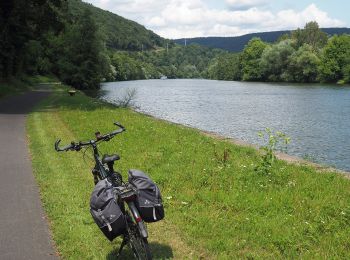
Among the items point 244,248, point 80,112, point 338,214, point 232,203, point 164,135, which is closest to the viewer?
point 244,248

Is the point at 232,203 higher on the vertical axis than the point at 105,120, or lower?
higher

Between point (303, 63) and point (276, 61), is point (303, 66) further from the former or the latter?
point (276, 61)

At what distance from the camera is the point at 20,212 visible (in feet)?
26.7

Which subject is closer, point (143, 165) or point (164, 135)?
point (143, 165)

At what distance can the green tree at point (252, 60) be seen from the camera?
4894 inches

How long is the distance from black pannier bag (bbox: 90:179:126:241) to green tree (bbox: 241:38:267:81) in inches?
4624

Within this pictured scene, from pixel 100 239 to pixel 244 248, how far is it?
2.26 m

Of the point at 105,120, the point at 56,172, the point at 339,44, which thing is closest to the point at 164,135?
the point at 105,120

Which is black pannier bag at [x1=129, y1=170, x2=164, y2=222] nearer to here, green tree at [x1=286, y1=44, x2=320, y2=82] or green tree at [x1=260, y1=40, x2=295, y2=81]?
green tree at [x1=286, y1=44, x2=320, y2=82]

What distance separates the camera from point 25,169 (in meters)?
11.6

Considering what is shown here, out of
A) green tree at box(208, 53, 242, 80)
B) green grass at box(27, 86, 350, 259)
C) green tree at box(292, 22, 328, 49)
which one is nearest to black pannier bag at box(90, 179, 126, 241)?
green grass at box(27, 86, 350, 259)

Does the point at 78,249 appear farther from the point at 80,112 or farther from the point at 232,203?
the point at 80,112

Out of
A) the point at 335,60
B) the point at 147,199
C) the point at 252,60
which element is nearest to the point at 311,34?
the point at 252,60

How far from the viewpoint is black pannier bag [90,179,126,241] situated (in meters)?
5.03
